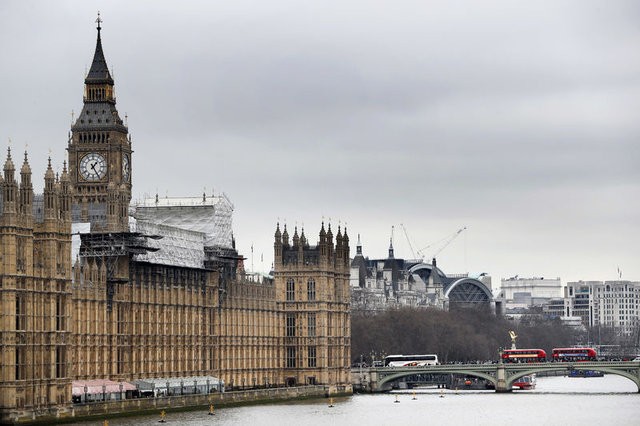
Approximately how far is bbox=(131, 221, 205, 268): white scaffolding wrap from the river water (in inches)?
507

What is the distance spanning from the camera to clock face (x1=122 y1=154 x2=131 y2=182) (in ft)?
540

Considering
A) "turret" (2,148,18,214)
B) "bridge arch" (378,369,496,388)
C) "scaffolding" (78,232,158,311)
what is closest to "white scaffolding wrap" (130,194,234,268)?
"scaffolding" (78,232,158,311)

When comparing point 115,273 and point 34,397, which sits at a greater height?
point 115,273

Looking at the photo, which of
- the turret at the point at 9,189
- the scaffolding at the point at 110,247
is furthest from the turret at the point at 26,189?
the scaffolding at the point at 110,247

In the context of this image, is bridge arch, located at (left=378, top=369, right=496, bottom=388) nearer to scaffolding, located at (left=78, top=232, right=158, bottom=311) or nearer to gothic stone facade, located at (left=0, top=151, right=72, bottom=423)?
scaffolding, located at (left=78, top=232, right=158, bottom=311)

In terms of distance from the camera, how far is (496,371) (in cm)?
19000

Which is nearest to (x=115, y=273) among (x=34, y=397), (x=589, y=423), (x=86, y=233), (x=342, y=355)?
(x=86, y=233)

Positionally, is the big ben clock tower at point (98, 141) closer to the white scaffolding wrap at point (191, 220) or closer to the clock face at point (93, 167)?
the clock face at point (93, 167)

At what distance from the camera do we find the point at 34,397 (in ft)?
377

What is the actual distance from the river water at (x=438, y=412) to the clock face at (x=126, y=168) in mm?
24569

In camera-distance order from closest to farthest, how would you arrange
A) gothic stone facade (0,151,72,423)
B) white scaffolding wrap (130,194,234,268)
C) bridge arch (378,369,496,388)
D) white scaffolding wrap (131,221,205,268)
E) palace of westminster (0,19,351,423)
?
gothic stone facade (0,151,72,423)
palace of westminster (0,19,351,423)
white scaffolding wrap (131,221,205,268)
white scaffolding wrap (130,194,234,268)
bridge arch (378,369,496,388)

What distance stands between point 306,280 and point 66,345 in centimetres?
6030

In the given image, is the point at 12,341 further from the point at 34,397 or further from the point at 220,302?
the point at 220,302

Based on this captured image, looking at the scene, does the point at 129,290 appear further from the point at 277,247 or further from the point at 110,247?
the point at 277,247
